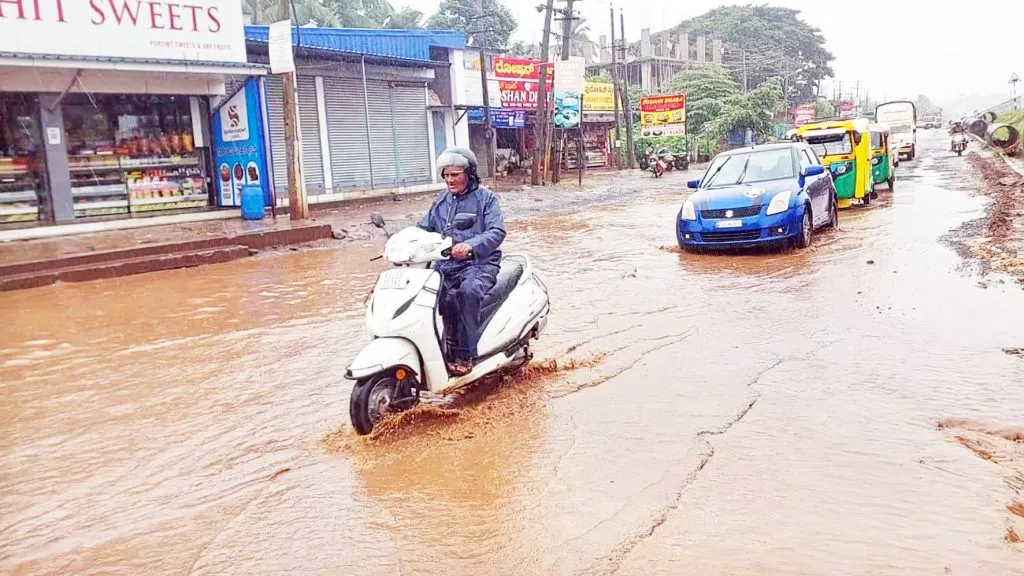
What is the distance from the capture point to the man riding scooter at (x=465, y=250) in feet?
16.2

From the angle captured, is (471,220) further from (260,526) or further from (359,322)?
(359,322)

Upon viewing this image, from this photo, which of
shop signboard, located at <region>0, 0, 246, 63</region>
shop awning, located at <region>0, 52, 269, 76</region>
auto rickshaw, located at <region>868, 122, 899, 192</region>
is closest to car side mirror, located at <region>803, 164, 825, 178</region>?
auto rickshaw, located at <region>868, 122, 899, 192</region>

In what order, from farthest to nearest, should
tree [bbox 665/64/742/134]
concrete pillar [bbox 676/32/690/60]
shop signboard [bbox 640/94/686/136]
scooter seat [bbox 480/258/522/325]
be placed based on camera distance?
1. concrete pillar [bbox 676/32/690/60]
2. tree [bbox 665/64/742/134]
3. shop signboard [bbox 640/94/686/136]
4. scooter seat [bbox 480/258/522/325]

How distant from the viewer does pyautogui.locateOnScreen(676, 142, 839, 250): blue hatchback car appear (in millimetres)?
10828

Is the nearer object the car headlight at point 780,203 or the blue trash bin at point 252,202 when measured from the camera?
the car headlight at point 780,203

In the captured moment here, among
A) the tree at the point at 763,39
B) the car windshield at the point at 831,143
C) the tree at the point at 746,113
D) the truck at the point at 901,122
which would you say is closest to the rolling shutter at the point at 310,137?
the car windshield at the point at 831,143

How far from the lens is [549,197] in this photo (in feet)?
77.6

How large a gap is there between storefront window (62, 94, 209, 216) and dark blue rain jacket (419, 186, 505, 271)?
11.5 meters

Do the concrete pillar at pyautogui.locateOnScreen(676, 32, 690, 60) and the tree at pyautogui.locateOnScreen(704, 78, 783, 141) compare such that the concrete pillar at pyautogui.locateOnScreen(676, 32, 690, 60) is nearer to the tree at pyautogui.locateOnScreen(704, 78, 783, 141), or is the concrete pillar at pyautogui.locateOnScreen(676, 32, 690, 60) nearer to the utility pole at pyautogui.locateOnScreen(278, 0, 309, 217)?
the tree at pyautogui.locateOnScreen(704, 78, 783, 141)

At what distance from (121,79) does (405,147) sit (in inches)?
349

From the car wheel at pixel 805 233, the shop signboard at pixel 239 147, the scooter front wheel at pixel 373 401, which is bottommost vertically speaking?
the scooter front wheel at pixel 373 401

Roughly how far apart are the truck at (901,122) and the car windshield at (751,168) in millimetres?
26023

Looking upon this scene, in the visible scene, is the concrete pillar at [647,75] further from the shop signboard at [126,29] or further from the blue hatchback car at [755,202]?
the blue hatchback car at [755,202]

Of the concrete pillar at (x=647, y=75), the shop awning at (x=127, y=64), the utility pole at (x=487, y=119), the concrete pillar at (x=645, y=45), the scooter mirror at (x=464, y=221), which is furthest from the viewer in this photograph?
the concrete pillar at (x=645, y=45)
